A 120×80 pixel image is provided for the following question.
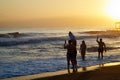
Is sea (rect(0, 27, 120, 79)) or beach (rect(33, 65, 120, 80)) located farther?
sea (rect(0, 27, 120, 79))

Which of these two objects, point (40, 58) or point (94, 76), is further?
point (40, 58)

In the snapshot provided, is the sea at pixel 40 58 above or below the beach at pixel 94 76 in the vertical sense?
below

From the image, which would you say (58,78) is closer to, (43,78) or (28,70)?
(43,78)

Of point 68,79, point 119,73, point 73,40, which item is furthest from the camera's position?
point 73,40

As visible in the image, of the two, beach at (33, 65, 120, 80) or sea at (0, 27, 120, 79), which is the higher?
beach at (33, 65, 120, 80)

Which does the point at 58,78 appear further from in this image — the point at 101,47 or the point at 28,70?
the point at 101,47

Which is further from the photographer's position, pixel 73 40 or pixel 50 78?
pixel 73 40

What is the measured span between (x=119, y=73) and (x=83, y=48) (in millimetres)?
Result: 9001

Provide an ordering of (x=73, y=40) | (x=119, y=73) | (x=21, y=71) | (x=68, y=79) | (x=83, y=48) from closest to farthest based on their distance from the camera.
→ 1. (x=68, y=79)
2. (x=119, y=73)
3. (x=73, y=40)
4. (x=21, y=71)
5. (x=83, y=48)

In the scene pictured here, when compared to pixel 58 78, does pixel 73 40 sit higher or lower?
higher

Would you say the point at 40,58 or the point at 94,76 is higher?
the point at 94,76

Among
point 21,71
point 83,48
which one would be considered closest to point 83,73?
point 21,71

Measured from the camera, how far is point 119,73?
15844 millimetres

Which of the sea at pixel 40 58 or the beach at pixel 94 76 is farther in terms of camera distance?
the sea at pixel 40 58
